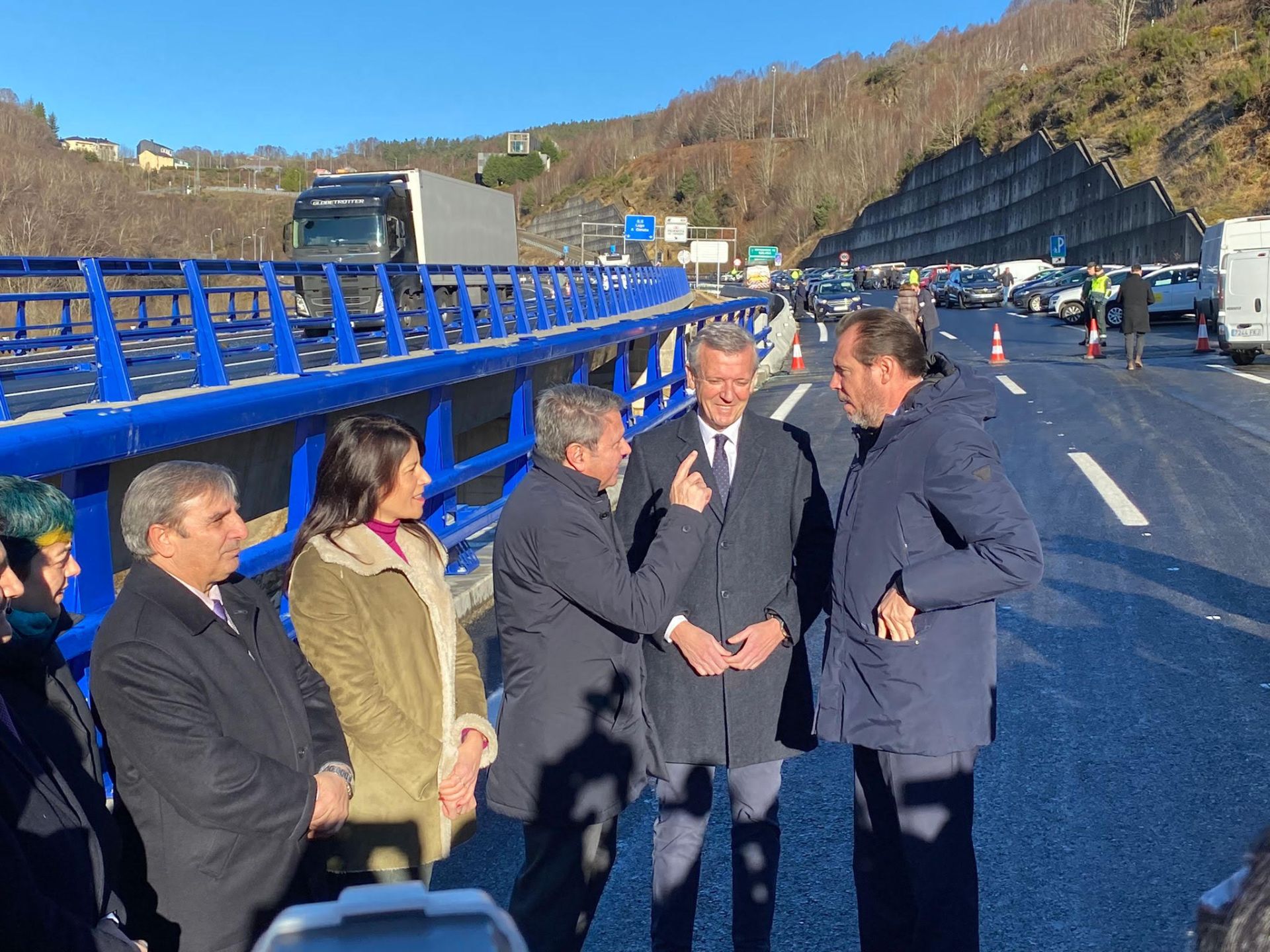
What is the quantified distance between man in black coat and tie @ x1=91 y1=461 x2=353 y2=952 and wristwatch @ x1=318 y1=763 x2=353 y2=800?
1 cm

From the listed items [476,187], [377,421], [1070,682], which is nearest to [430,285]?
[1070,682]

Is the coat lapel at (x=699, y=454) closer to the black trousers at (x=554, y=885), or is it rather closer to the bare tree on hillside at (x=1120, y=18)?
the black trousers at (x=554, y=885)

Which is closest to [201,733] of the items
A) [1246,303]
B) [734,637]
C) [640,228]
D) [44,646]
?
[44,646]

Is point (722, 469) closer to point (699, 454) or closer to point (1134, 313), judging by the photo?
point (699, 454)

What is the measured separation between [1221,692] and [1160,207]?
51.7 m

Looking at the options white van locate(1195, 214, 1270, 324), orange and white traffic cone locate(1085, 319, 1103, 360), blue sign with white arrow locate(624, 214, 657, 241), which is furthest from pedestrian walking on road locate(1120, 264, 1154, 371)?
blue sign with white arrow locate(624, 214, 657, 241)

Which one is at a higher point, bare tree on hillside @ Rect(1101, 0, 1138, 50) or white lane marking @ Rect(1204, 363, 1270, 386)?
bare tree on hillside @ Rect(1101, 0, 1138, 50)

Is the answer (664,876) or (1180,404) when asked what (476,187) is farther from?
(664,876)

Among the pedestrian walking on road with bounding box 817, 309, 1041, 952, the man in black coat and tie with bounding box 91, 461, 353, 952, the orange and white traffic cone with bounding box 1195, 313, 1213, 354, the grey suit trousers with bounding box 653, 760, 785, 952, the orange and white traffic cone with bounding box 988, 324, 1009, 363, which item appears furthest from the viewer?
the orange and white traffic cone with bounding box 988, 324, 1009, 363

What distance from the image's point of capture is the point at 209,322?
6246 mm

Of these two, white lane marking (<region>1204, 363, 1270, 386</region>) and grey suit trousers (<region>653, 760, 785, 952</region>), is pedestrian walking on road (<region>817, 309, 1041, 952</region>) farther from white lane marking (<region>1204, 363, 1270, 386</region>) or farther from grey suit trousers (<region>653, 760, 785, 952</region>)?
white lane marking (<region>1204, 363, 1270, 386</region>)

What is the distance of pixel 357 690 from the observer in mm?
3105

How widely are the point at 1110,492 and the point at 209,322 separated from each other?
318 inches

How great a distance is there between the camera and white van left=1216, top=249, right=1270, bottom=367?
68.1 feet
